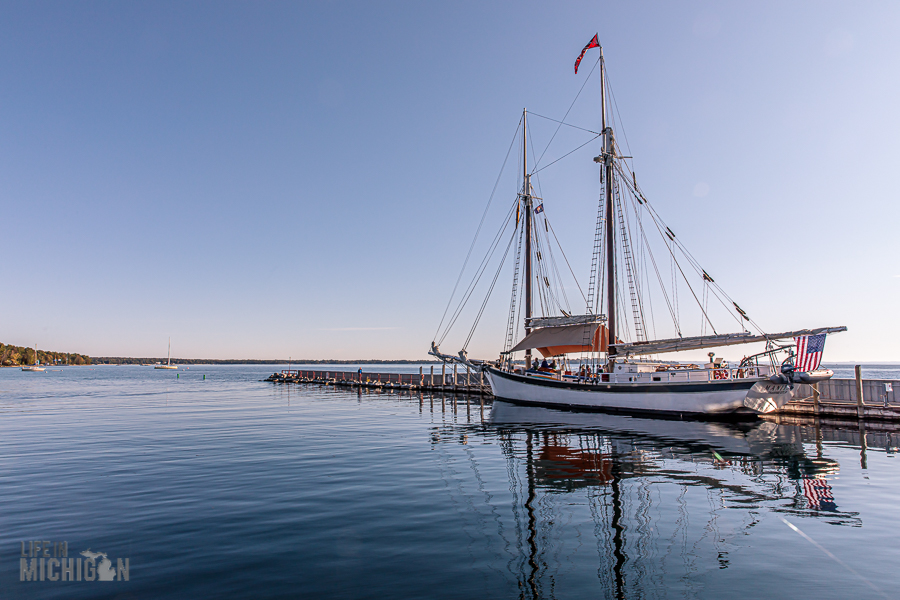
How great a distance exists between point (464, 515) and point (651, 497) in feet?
17.1

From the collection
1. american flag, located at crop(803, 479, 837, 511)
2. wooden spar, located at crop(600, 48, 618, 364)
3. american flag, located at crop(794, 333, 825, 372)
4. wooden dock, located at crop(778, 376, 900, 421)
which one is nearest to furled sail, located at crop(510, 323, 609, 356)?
wooden spar, located at crop(600, 48, 618, 364)

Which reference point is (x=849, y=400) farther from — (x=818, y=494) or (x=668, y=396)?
(x=818, y=494)

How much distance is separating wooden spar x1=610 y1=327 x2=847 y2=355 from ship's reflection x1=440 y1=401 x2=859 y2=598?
900 cm

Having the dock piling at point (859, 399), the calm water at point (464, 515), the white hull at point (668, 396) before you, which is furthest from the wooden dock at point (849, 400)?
the calm water at point (464, 515)

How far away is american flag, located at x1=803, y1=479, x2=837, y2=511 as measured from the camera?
11.8m

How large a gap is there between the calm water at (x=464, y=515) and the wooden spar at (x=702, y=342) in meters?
9.14

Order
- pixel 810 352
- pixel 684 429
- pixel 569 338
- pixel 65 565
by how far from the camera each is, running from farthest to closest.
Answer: pixel 569 338
pixel 810 352
pixel 684 429
pixel 65 565

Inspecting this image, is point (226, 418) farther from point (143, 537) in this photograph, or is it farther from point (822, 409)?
point (822, 409)

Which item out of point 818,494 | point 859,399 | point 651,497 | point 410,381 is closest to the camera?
point 651,497

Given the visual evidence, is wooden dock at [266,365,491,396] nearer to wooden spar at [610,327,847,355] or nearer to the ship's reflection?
wooden spar at [610,327,847,355]

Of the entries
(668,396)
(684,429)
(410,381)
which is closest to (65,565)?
(684,429)

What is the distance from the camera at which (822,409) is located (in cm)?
2975

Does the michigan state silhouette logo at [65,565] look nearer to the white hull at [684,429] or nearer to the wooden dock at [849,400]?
the white hull at [684,429]

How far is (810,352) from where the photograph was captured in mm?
27328
